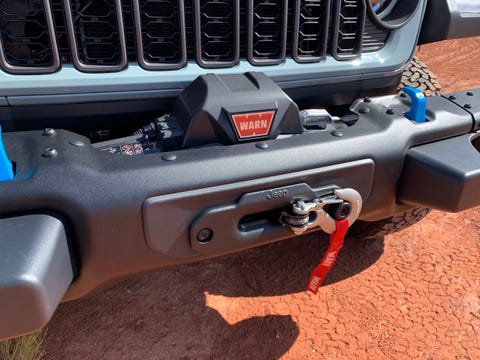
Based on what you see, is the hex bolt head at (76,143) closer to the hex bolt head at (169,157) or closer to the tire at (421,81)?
the hex bolt head at (169,157)

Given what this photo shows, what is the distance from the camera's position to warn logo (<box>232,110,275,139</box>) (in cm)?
144

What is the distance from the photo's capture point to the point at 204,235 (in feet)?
4.58

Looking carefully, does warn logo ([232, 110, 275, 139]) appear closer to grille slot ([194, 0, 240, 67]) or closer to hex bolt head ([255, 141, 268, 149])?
hex bolt head ([255, 141, 268, 149])

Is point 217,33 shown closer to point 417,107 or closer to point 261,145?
point 261,145

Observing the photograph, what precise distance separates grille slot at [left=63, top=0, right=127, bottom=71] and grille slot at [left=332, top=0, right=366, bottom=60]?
0.76 meters

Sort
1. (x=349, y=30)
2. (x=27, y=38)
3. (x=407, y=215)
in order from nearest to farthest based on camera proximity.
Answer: (x=27, y=38) → (x=349, y=30) → (x=407, y=215)

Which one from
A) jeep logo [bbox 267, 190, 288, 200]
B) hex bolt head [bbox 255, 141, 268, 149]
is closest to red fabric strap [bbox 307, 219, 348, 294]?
jeep logo [bbox 267, 190, 288, 200]

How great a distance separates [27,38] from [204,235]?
2.46 ft

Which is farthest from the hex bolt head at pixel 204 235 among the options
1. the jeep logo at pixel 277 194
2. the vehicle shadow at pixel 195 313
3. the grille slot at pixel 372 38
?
the grille slot at pixel 372 38

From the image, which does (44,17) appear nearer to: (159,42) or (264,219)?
(159,42)

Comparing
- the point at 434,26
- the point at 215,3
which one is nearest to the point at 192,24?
the point at 215,3

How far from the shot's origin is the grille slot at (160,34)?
1491 mm

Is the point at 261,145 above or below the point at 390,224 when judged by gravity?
above

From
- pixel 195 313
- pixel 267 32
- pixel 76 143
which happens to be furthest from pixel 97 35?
pixel 195 313
